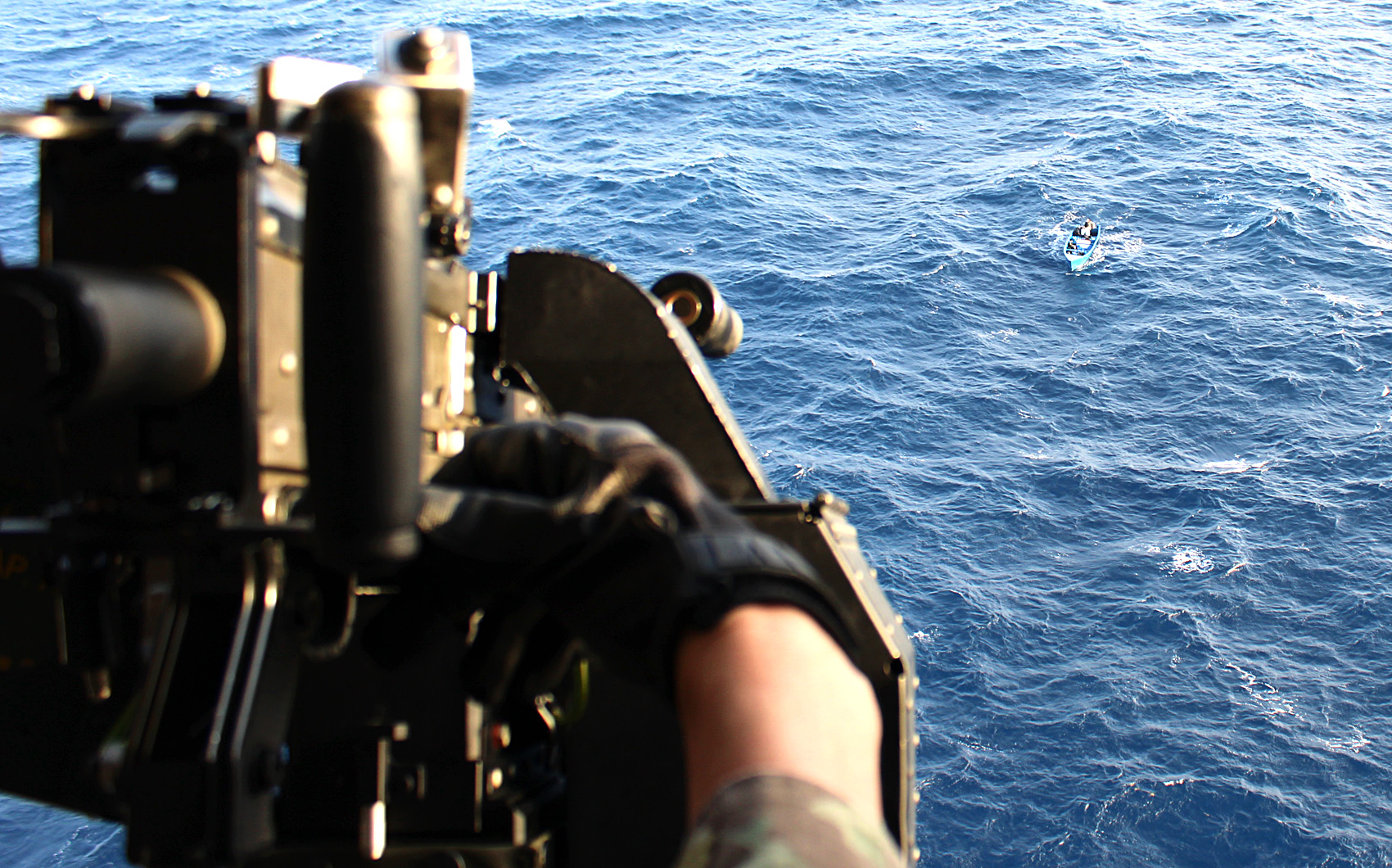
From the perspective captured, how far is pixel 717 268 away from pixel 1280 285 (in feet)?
197

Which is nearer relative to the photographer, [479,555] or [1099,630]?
[479,555]

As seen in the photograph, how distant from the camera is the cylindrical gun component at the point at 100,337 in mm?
2998

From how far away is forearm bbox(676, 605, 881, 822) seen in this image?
2561mm

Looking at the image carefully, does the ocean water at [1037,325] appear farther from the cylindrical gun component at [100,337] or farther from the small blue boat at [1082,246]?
the cylindrical gun component at [100,337]

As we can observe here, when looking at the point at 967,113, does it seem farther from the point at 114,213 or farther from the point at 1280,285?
the point at 114,213

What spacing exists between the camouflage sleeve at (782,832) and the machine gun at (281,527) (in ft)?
2.27

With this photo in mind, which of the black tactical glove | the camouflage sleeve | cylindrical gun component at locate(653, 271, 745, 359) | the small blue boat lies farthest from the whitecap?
the camouflage sleeve

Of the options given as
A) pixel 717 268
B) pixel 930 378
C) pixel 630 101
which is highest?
pixel 630 101

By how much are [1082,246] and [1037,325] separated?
39.6 ft

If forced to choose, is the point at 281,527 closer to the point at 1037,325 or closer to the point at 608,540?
the point at 608,540

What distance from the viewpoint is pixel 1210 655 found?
10150cm

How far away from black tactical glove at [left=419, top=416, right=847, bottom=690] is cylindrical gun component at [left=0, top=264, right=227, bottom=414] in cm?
81

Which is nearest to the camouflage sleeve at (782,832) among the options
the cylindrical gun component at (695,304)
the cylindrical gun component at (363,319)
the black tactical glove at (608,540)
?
the black tactical glove at (608,540)

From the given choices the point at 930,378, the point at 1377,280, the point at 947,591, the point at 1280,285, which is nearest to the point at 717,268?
the point at 930,378
